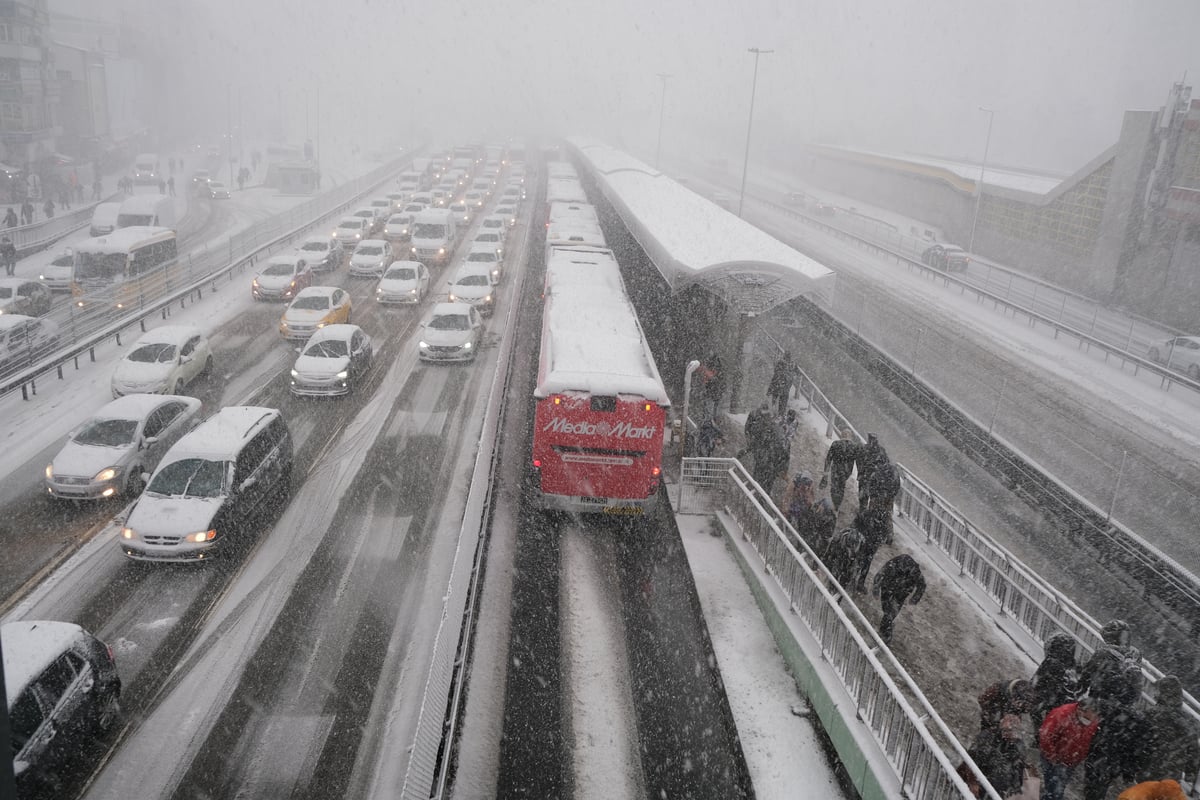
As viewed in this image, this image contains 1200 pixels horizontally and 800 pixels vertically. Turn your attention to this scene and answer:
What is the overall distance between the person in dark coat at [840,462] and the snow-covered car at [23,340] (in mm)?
19237

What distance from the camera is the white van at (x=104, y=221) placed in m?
35.8

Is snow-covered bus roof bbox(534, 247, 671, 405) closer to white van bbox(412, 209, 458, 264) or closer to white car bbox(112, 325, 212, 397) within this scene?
white car bbox(112, 325, 212, 397)

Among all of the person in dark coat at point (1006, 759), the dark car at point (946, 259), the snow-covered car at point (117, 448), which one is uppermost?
the dark car at point (946, 259)

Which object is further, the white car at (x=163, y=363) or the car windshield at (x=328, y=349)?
the car windshield at (x=328, y=349)

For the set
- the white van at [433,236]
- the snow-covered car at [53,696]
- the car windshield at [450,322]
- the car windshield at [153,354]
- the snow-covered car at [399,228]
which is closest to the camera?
the snow-covered car at [53,696]

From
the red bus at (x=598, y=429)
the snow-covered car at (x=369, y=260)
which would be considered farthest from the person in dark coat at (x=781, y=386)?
the snow-covered car at (x=369, y=260)

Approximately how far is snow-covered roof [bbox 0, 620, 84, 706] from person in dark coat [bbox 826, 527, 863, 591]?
28.7 ft

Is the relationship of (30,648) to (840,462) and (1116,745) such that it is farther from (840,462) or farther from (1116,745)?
(840,462)

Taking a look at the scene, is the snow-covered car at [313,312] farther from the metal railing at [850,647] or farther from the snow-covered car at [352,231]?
the snow-covered car at [352,231]

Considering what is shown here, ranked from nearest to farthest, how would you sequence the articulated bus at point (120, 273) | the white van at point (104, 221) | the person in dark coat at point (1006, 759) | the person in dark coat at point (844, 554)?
the person in dark coat at point (1006, 759), the person in dark coat at point (844, 554), the articulated bus at point (120, 273), the white van at point (104, 221)

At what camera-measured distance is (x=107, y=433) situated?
14.7 meters

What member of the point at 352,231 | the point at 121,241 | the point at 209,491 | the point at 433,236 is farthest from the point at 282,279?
the point at 209,491

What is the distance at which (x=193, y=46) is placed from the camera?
132m

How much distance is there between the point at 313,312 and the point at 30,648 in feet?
56.7
